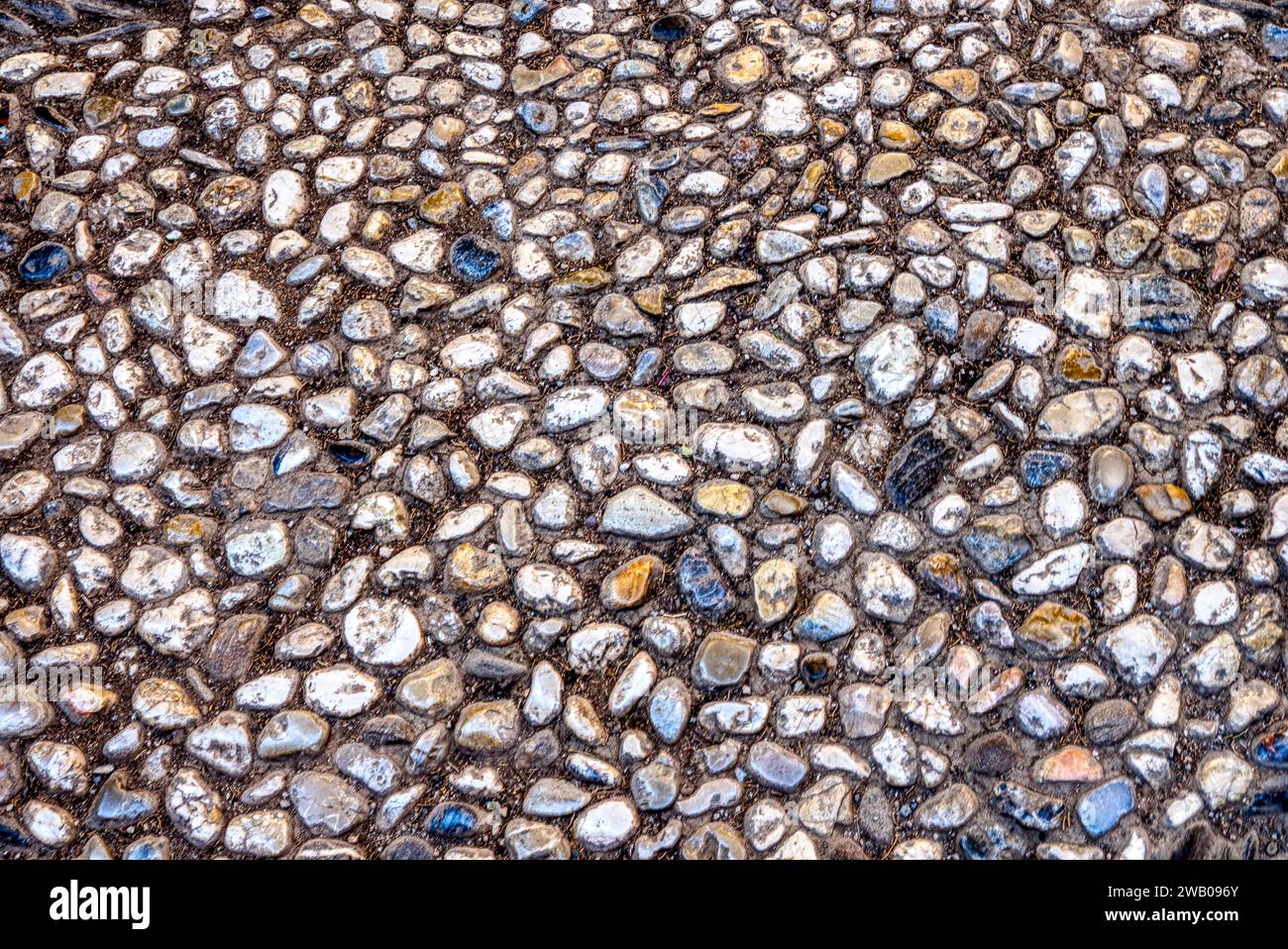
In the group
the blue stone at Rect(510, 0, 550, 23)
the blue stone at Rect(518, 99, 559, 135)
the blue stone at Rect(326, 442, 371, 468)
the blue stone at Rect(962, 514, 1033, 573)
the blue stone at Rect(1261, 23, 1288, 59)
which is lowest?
the blue stone at Rect(962, 514, 1033, 573)

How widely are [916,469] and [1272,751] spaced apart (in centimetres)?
103

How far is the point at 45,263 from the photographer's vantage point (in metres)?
3.09

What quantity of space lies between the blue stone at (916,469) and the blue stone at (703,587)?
0.50m

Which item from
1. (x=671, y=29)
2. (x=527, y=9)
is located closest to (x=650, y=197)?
(x=671, y=29)

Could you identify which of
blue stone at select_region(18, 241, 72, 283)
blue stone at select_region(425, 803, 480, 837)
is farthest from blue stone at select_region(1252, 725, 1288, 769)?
blue stone at select_region(18, 241, 72, 283)

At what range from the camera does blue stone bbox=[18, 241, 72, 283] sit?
307 centimetres

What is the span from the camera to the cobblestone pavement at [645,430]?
7.82 feet

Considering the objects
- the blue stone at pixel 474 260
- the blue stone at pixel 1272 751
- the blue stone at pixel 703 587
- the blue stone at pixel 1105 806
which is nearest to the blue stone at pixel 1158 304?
the blue stone at pixel 1272 751

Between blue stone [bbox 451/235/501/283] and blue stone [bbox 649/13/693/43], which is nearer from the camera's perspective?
blue stone [bbox 451/235/501/283]

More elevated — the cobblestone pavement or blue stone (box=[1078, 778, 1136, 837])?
the cobblestone pavement

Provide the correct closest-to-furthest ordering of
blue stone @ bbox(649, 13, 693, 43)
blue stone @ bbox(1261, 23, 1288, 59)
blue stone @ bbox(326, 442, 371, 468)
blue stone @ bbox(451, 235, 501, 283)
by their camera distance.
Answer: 1. blue stone @ bbox(326, 442, 371, 468)
2. blue stone @ bbox(451, 235, 501, 283)
3. blue stone @ bbox(1261, 23, 1288, 59)
4. blue stone @ bbox(649, 13, 693, 43)

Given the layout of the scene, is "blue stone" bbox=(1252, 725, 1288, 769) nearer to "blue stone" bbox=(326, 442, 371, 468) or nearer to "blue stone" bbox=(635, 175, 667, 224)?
"blue stone" bbox=(635, 175, 667, 224)

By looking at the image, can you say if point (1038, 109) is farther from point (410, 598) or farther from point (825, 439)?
point (410, 598)

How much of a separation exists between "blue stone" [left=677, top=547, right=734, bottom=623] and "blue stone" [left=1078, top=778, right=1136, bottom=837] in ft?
3.01
